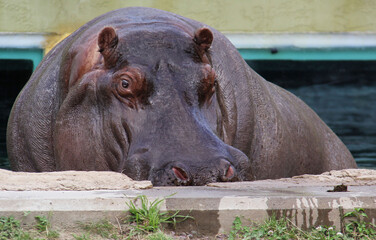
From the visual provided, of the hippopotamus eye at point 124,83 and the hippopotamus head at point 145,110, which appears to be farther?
the hippopotamus eye at point 124,83

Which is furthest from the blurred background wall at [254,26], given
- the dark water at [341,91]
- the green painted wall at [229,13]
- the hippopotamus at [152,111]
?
the hippopotamus at [152,111]

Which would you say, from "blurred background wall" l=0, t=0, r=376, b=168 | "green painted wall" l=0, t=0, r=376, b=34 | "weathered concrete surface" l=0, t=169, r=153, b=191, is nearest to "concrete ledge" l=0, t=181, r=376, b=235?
"weathered concrete surface" l=0, t=169, r=153, b=191

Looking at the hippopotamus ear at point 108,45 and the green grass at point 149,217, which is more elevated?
the hippopotamus ear at point 108,45

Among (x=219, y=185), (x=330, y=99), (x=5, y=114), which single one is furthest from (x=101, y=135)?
(x=330, y=99)

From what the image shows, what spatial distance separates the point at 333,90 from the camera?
10.7 m

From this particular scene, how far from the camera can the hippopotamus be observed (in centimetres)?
396

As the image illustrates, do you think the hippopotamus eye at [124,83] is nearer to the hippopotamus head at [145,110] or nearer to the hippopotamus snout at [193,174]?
the hippopotamus head at [145,110]

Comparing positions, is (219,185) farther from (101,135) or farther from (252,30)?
(252,30)

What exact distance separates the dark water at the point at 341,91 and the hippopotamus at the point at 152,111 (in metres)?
4.03

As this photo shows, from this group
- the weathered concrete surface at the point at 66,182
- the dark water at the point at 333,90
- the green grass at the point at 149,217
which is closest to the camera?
the green grass at the point at 149,217

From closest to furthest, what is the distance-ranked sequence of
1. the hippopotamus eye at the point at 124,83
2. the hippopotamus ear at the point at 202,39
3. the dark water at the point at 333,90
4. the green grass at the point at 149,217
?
1. the green grass at the point at 149,217
2. the hippopotamus eye at the point at 124,83
3. the hippopotamus ear at the point at 202,39
4. the dark water at the point at 333,90

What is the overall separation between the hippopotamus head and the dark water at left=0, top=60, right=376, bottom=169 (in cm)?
484

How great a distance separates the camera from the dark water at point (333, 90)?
32.1ft

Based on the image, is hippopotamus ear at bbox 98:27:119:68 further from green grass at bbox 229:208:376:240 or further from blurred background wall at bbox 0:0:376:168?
blurred background wall at bbox 0:0:376:168
